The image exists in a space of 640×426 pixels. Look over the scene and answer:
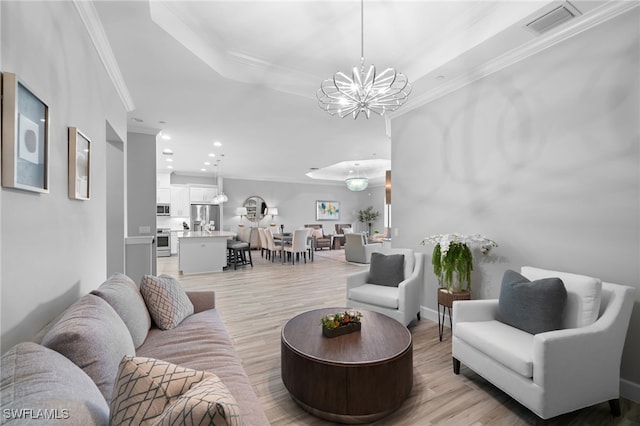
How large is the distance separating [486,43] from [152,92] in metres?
3.65

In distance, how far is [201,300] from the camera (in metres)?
2.71

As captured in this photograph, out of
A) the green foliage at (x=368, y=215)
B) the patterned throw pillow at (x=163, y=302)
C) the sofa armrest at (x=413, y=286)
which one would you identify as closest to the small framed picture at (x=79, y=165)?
the patterned throw pillow at (x=163, y=302)

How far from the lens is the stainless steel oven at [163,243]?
9317 mm

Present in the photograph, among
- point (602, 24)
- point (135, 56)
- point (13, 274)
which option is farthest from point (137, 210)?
point (602, 24)

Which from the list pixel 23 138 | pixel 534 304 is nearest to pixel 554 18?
pixel 534 304

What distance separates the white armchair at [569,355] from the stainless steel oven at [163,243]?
9.44 m

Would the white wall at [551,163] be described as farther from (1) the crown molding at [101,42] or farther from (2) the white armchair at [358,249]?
(2) the white armchair at [358,249]

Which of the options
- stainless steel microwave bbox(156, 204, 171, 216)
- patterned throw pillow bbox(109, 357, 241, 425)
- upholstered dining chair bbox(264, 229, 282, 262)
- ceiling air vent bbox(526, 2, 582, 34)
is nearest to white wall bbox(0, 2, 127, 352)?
patterned throw pillow bbox(109, 357, 241, 425)

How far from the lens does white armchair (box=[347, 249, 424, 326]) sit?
309 cm

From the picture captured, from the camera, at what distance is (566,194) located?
2.41m

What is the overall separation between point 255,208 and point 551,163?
389 inches

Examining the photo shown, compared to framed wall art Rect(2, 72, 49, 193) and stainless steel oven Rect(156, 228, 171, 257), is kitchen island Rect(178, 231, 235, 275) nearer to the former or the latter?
stainless steel oven Rect(156, 228, 171, 257)

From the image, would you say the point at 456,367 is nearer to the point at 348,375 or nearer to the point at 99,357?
the point at 348,375

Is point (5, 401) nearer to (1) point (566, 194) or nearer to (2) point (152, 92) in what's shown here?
(1) point (566, 194)
